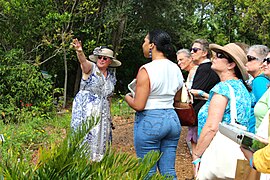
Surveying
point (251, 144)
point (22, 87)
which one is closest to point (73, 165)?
point (251, 144)

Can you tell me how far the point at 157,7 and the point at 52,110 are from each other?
9431 millimetres

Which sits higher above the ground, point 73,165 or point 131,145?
point 73,165

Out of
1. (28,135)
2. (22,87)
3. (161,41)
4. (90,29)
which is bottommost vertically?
(28,135)

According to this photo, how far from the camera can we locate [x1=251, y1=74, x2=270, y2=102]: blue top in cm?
409

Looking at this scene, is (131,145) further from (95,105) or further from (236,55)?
(236,55)

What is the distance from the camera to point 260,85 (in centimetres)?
412

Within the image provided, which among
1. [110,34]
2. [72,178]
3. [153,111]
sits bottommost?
[72,178]

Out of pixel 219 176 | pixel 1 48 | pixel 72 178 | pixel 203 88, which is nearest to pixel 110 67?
pixel 203 88

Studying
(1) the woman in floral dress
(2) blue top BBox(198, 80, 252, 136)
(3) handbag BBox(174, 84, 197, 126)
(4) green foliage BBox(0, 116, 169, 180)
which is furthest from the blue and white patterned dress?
(4) green foliage BBox(0, 116, 169, 180)

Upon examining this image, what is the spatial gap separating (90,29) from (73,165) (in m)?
13.1

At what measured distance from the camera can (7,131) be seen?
24.5 ft

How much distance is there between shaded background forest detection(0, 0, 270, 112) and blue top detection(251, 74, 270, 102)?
7080mm

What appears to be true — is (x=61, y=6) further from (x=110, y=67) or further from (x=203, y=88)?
(x=203, y=88)

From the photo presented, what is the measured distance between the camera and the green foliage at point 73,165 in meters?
Answer: 2.36
